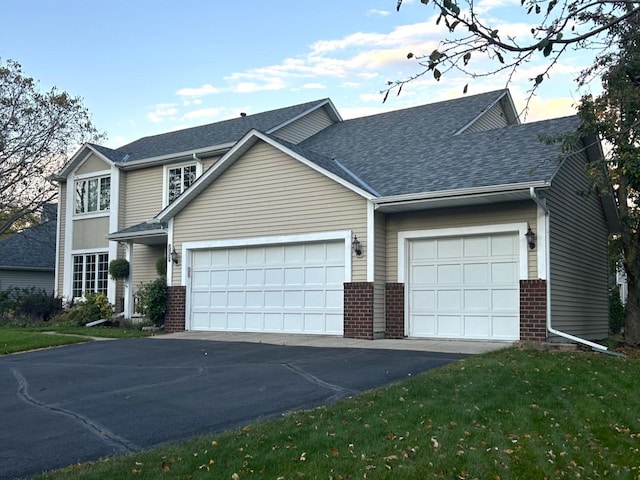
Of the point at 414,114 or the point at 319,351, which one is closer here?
the point at 319,351

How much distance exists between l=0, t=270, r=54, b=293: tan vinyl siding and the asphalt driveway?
19.7m

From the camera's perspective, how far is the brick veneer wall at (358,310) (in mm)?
14328

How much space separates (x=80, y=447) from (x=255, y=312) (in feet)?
34.1

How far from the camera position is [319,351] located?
12.4 m

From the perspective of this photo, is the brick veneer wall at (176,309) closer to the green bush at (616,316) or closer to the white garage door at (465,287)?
the white garage door at (465,287)

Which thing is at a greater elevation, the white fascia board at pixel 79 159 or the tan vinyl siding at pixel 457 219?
the white fascia board at pixel 79 159

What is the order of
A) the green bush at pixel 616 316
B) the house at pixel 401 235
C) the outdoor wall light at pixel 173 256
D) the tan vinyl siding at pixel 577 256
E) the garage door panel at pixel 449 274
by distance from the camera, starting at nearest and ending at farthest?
the house at pixel 401 235 → the tan vinyl siding at pixel 577 256 → the garage door panel at pixel 449 274 → the outdoor wall light at pixel 173 256 → the green bush at pixel 616 316

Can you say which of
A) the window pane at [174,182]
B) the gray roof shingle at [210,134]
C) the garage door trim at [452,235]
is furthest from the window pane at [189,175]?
the garage door trim at [452,235]

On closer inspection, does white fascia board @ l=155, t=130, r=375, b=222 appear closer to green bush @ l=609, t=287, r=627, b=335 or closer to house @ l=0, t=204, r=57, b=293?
green bush @ l=609, t=287, r=627, b=335

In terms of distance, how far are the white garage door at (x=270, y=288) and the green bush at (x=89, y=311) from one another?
530 cm

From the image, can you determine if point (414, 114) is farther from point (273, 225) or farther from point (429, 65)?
point (429, 65)

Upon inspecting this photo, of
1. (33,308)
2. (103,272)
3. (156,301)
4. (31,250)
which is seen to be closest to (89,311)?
(103,272)

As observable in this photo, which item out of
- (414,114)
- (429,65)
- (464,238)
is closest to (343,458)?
(429,65)

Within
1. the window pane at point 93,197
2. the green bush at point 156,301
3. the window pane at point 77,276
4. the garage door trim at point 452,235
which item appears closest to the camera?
the garage door trim at point 452,235
